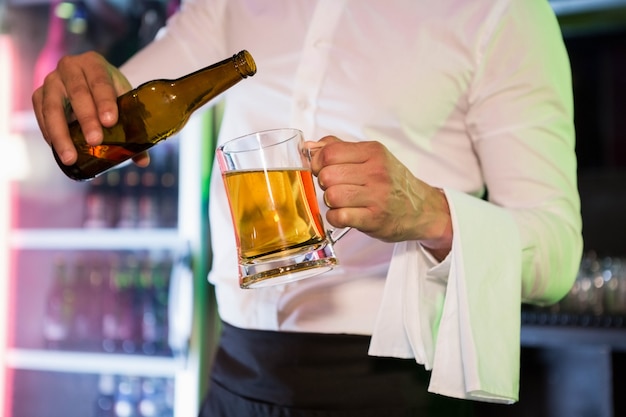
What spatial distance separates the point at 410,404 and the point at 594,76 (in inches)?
71.2

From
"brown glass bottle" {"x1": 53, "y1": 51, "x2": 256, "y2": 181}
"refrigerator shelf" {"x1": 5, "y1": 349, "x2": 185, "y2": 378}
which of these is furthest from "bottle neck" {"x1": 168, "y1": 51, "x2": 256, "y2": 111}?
"refrigerator shelf" {"x1": 5, "y1": 349, "x2": 185, "y2": 378}

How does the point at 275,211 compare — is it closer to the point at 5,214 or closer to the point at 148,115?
the point at 148,115

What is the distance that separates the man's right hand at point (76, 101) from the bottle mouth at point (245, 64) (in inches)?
6.2

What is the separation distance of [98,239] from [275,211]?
2.06m

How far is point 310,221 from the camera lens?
0.81 metres

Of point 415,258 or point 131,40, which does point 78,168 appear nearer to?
point 415,258

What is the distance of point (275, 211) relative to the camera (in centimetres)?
79

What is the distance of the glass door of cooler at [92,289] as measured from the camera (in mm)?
2715

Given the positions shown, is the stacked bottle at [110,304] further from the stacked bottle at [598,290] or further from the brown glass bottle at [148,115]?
the brown glass bottle at [148,115]

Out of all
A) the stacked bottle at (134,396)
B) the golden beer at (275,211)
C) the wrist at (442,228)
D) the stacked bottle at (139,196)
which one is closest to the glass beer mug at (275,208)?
the golden beer at (275,211)

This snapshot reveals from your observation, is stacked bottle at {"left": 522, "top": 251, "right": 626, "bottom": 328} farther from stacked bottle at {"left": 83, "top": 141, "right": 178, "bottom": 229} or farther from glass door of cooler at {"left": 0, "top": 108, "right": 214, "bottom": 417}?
stacked bottle at {"left": 83, "top": 141, "right": 178, "bottom": 229}

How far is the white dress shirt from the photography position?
3.04 ft

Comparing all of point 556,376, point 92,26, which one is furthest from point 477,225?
point 92,26

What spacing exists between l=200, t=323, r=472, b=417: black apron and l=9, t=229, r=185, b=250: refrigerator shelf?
1482 mm
